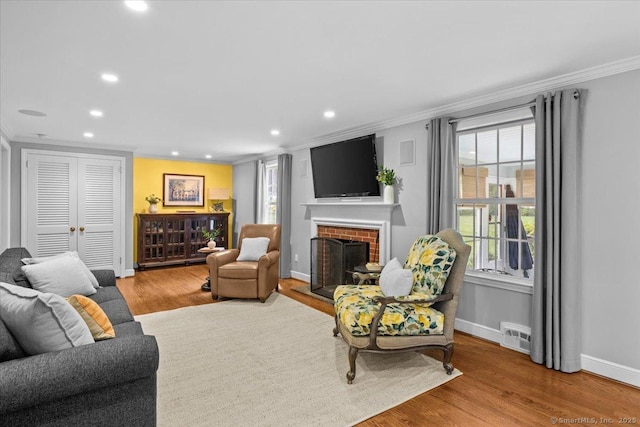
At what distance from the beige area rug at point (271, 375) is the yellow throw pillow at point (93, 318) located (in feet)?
2.20

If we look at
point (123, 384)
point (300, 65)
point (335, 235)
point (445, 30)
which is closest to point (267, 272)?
point (335, 235)

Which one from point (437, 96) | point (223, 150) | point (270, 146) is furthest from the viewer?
point (223, 150)

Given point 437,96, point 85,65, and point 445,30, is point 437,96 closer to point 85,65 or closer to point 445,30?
point 445,30

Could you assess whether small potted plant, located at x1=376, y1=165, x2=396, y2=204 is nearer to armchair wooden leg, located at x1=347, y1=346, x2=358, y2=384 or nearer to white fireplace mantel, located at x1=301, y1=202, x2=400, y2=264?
white fireplace mantel, located at x1=301, y1=202, x2=400, y2=264

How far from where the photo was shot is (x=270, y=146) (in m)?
6.05

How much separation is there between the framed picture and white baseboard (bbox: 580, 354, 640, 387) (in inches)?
271

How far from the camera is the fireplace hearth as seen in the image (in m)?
4.79

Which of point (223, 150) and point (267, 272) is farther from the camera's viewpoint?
point (223, 150)

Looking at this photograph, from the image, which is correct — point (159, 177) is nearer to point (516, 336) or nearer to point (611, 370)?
point (516, 336)

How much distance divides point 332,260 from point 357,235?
1.88ft

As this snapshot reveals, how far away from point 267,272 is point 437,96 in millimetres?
2966

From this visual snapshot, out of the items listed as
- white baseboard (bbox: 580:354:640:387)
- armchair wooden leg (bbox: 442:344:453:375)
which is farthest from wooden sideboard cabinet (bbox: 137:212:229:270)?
white baseboard (bbox: 580:354:640:387)

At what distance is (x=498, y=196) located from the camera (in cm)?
341

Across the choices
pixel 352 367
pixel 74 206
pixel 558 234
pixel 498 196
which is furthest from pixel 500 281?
pixel 74 206
